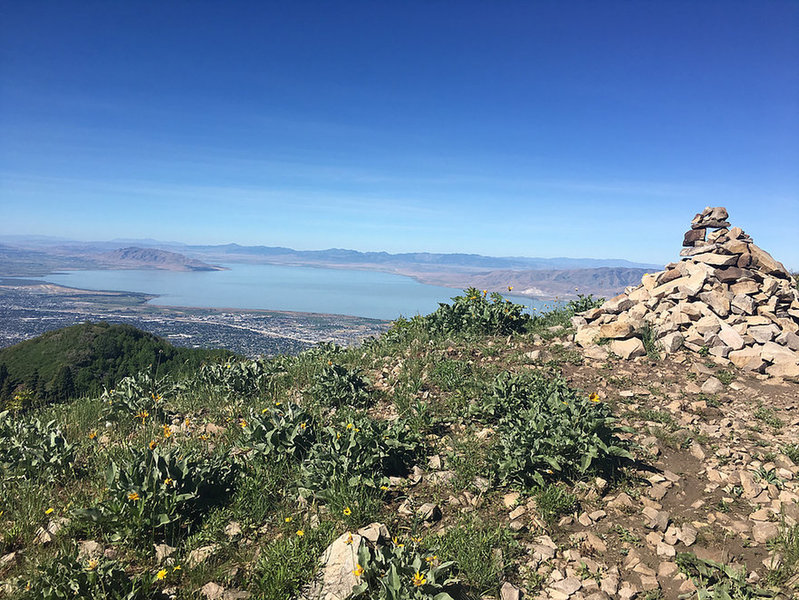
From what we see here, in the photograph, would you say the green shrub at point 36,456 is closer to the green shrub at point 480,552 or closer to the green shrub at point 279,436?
the green shrub at point 279,436

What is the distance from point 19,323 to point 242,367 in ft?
333

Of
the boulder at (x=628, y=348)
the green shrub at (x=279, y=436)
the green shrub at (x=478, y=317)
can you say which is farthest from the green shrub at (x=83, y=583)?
the boulder at (x=628, y=348)

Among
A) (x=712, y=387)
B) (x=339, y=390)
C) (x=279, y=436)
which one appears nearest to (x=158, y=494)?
(x=279, y=436)

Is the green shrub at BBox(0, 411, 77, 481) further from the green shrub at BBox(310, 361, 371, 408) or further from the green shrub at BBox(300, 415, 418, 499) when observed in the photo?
the green shrub at BBox(310, 361, 371, 408)

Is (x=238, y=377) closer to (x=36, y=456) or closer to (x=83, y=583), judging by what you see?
(x=36, y=456)

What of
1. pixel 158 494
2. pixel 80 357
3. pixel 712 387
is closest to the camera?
pixel 158 494

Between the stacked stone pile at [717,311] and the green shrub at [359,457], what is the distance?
5.82 m

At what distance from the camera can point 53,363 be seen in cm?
2433

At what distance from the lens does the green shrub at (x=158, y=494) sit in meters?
3.97

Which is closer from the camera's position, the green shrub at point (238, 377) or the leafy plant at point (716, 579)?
the leafy plant at point (716, 579)

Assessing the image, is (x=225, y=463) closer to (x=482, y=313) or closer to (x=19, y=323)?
(x=482, y=313)

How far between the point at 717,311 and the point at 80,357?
3009 cm

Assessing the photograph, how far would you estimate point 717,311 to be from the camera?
30.7ft

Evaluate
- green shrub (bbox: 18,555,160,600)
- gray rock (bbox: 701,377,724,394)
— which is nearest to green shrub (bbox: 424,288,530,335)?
gray rock (bbox: 701,377,724,394)
